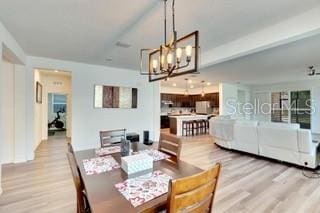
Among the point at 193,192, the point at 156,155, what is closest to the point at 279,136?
the point at 156,155

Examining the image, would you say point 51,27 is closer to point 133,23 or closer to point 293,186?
point 133,23

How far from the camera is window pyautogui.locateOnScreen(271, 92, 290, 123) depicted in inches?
345

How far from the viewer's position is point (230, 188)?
281 cm

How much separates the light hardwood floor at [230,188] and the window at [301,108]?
5.66 m

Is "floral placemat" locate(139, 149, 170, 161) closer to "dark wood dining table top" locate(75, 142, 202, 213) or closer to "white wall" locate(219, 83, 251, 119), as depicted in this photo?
"dark wood dining table top" locate(75, 142, 202, 213)

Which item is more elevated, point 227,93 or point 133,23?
point 133,23

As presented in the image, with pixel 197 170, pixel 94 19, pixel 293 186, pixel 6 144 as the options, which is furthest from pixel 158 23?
pixel 6 144

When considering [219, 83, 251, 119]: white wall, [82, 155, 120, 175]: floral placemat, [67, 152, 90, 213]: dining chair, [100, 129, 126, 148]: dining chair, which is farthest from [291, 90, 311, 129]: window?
[67, 152, 90, 213]: dining chair

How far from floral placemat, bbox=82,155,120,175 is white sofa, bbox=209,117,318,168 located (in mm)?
3769

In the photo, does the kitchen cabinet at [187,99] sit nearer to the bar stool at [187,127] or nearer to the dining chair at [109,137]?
the bar stool at [187,127]

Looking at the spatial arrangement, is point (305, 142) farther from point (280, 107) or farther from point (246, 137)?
point (280, 107)

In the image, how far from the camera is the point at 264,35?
2.72 metres

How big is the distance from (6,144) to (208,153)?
4.88 meters

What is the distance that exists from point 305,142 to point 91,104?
520 centimetres
